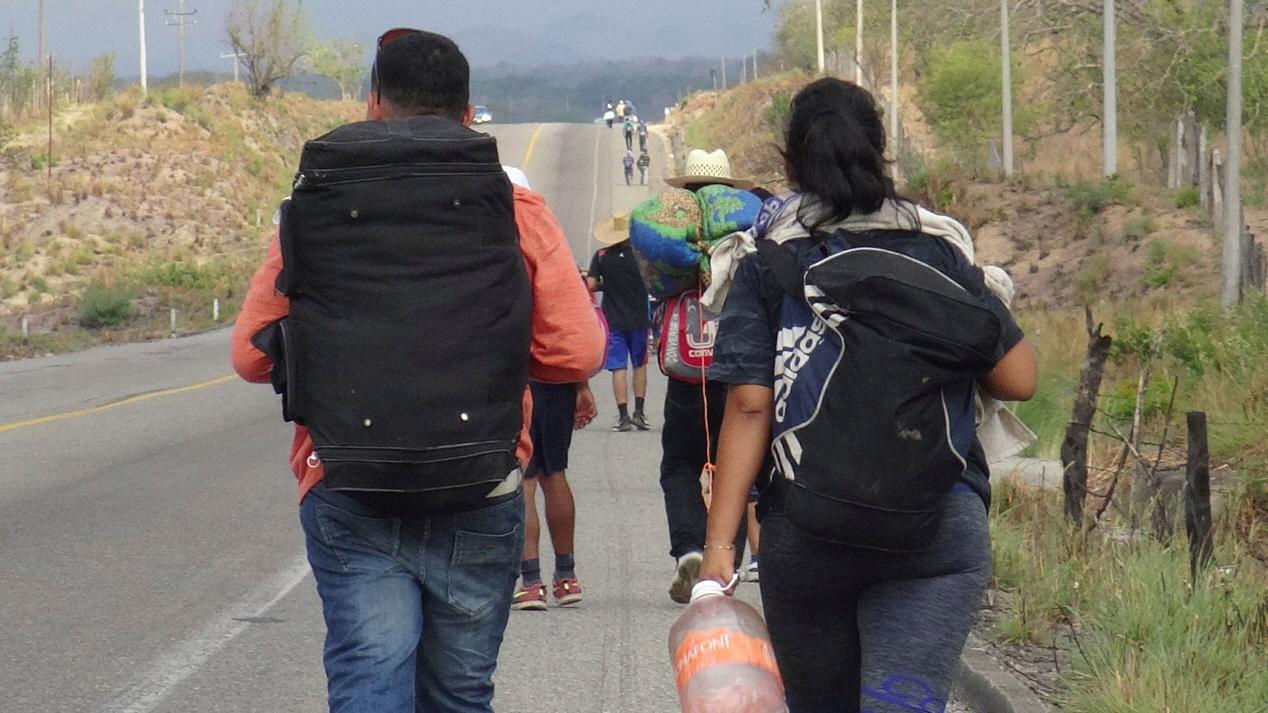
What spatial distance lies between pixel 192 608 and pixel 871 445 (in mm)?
5386

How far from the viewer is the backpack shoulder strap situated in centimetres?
361

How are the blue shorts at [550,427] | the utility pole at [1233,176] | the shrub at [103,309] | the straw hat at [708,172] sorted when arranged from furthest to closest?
the shrub at [103,309]
the utility pole at [1233,176]
the blue shorts at [550,427]
the straw hat at [708,172]

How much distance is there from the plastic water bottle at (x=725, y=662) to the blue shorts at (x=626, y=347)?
1135 cm

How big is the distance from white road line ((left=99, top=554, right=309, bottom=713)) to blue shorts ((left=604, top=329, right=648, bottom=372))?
20.1 ft

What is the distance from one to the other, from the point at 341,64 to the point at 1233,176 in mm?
120632

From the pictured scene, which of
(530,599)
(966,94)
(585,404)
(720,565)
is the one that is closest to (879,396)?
(720,565)

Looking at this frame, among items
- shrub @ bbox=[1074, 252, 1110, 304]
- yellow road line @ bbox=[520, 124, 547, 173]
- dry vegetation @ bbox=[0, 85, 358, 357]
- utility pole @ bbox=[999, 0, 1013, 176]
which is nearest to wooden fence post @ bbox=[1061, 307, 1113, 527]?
shrub @ bbox=[1074, 252, 1110, 304]

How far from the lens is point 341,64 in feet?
443

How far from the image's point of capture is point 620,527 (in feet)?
34.7

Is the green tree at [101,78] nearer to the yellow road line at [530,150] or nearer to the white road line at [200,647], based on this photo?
the yellow road line at [530,150]

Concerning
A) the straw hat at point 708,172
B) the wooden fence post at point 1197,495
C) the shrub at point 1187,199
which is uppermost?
the straw hat at point 708,172

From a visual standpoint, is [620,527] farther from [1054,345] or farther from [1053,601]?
[1054,345]

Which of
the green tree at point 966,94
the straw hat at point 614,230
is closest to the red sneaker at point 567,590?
the straw hat at point 614,230

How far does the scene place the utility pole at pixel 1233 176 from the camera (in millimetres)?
19375
